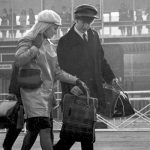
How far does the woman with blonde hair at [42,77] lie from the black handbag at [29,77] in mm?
13

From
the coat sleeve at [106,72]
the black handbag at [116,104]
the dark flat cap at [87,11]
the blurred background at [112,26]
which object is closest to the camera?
the dark flat cap at [87,11]

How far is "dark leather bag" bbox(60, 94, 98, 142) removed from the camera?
209 inches

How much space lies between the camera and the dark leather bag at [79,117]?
5.32m

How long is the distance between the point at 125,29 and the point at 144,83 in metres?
2.47

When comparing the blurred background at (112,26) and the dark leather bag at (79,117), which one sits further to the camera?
the blurred background at (112,26)

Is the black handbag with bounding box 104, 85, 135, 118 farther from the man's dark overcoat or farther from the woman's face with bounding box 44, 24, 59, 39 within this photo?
the woman's face with bounding box 44, 24, 59, 39

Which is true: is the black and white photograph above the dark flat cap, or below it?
below

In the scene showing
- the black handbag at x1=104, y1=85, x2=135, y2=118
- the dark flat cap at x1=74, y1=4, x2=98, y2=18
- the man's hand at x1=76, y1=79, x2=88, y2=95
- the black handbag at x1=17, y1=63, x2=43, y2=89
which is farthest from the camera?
the black handbag at x1=104, y1=85, x2=135, y2=118

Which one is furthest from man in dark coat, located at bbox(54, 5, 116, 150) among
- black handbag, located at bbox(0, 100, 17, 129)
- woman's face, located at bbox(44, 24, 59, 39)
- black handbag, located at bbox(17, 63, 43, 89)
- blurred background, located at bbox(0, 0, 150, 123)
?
blurred background, located at bbox(0, 0, 150, 123)

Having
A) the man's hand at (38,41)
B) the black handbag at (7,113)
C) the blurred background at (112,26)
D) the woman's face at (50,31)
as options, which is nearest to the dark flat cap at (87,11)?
the woman's face at (50,31)

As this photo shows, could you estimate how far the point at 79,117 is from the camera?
5352mm

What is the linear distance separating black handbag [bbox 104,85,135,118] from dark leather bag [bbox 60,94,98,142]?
258 millimetres

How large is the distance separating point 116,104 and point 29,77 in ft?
3.39

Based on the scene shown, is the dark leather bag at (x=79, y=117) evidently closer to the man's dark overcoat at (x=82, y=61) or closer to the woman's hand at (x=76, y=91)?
the woman's hand at (x=76, y=91)
